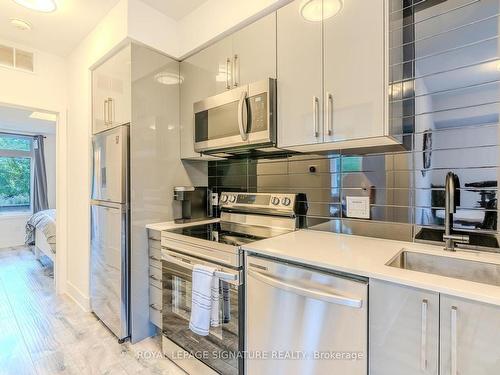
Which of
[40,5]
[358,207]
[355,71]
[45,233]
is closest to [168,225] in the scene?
[358,207]

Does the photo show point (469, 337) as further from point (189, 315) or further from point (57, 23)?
point (57, 23)

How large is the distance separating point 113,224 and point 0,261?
3.56m

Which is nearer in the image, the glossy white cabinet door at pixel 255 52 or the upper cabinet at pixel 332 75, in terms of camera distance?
the upper cabinet at pixel 332 75

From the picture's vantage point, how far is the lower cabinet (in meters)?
0.79

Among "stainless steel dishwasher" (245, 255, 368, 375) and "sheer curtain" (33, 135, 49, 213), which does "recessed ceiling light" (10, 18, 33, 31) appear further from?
"sheer curtain" (33, 135, 49, 213)

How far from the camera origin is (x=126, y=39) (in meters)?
1.92

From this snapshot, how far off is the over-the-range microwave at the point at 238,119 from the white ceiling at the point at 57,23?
1.08 meters

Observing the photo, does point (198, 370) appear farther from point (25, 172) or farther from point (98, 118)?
point (25, 172)

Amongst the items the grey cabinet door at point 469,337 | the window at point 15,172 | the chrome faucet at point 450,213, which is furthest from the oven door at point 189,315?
the window at point 15,172

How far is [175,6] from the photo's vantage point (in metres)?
1.98

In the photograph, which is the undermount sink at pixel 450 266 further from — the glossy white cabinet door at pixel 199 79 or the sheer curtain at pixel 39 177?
the sheer curtain at pixel 39 177

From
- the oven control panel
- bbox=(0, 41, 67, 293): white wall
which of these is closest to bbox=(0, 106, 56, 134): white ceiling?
bbox=(0, 41, 67, 293): white wall

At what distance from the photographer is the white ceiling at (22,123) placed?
396 centimetres

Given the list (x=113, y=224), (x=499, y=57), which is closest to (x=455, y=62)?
(x=499, y=57)
